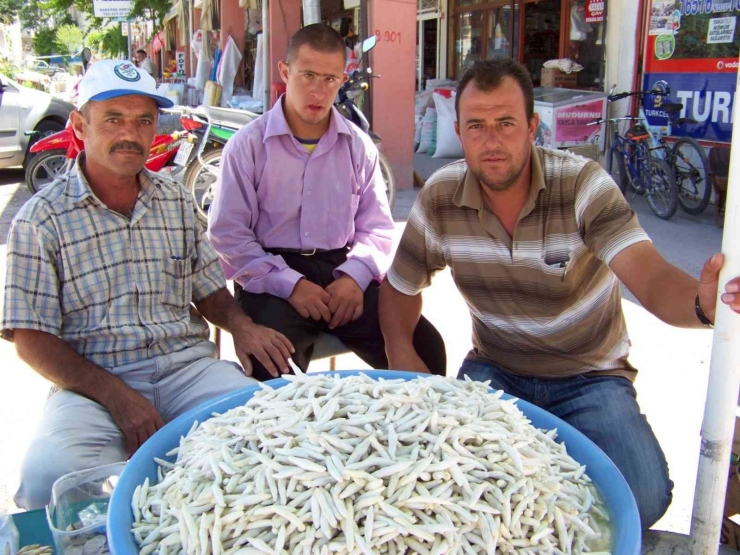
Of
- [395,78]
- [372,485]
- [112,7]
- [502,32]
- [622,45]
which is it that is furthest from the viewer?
[112,7]

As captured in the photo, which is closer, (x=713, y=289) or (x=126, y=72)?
(x=713, y=289)

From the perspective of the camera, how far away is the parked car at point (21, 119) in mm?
8977

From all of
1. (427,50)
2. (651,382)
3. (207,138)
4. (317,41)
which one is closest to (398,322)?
(317,41)

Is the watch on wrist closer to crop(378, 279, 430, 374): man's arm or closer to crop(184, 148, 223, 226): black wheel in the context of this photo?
crop(378, 279, 430, 374): man's arm

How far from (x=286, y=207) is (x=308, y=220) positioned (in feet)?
0.33

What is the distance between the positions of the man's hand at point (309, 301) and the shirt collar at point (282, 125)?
2.04 feet

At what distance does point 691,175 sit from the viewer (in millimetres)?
6422

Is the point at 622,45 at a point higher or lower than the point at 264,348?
higher

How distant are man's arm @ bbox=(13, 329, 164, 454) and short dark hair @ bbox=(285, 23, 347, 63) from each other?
4.98 feet

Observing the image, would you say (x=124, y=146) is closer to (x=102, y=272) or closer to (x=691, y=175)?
(x=102, y=272)

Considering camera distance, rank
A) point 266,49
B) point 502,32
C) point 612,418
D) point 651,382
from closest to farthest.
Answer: point 612,418 → point 651,382 → point 266,49 → point 502,32

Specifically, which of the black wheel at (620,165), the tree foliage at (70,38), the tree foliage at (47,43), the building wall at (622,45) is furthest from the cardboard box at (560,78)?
the tree foliage at (47,43)

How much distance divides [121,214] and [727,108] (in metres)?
6.32

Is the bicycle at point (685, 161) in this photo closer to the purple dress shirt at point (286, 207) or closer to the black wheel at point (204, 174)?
the black wheel at point (204, 174)
